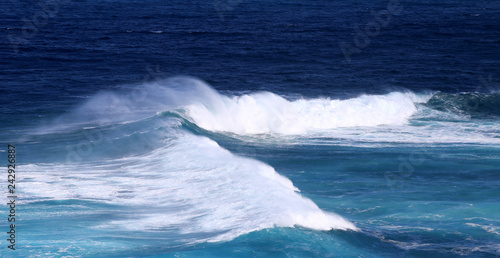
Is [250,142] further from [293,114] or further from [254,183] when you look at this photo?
[254,183]

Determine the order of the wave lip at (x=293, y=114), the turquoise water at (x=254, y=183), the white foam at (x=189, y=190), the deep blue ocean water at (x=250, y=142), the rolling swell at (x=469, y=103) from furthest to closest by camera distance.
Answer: the rolling swell at (x=469, y=103) < the wave lip at (x=293, y=114) < the white foam at (x=189, y=190) < the deep blue ocean water at (x=250, y=142) < the turquoise water at (x=254, y=183)

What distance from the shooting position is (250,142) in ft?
61.8

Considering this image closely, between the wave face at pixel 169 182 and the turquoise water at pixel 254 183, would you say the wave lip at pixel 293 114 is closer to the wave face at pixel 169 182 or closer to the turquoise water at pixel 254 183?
the turquoise water at pixel 254 183

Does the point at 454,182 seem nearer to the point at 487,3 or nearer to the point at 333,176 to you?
the point at 333,176

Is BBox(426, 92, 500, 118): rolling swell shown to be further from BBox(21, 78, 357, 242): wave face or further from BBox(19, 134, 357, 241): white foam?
BBox(19, 134, 357, 241): white foam

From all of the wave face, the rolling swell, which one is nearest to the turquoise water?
the wave face

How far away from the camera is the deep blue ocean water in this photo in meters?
10.0

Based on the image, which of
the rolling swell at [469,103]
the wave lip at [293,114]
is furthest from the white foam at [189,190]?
the rolling swell at [469,103]

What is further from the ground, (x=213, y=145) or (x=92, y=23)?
(x=92, y=23)

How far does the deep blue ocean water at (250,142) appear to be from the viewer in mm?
10016

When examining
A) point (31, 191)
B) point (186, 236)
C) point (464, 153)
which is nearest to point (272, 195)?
point (186, 236)

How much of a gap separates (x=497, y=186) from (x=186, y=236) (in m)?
7.48

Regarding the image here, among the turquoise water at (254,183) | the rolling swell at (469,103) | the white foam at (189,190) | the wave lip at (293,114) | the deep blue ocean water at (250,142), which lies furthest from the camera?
the rolling swell at (469,103)

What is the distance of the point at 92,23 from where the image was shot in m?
48.0
